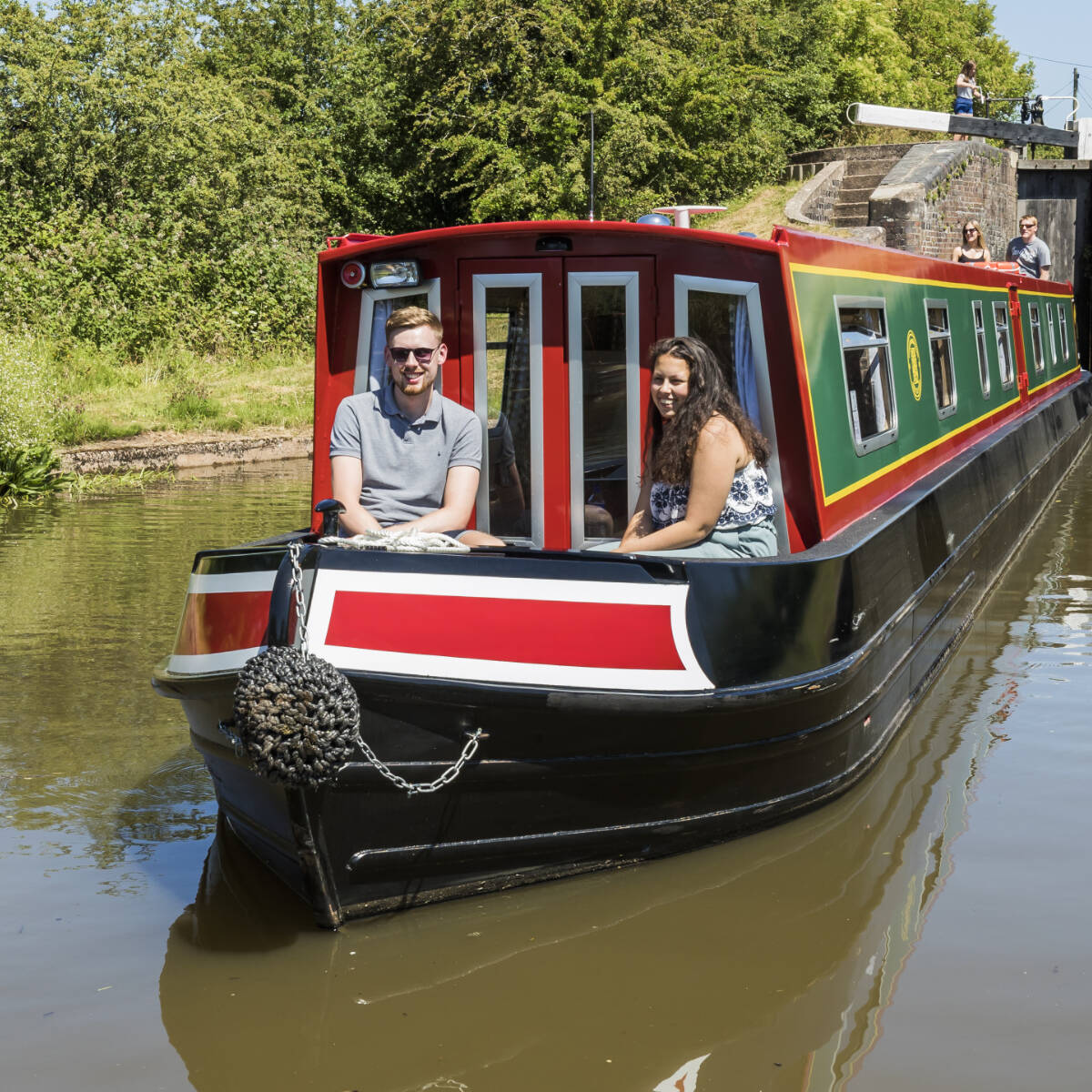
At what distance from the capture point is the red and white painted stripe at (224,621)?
3.90 m

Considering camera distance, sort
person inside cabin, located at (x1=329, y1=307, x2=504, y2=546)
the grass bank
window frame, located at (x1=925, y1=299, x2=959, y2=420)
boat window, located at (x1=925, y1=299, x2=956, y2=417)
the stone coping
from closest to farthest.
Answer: person inside cabin, located at (x1=329, y1=307, x2=504, y2=546) < window frame, located at (x1=925, y1=299, x2=959, y2=420) < boat window, located at (x1=925, y1=299, x2=956, y2=417) < the stone coping < the grass bank

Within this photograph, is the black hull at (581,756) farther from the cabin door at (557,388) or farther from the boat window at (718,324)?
the cabin door at (557,388)

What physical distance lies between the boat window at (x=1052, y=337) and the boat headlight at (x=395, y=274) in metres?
13.0

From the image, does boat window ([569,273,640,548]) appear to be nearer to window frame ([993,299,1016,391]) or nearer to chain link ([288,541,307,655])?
chain link ([288,541,307,655])

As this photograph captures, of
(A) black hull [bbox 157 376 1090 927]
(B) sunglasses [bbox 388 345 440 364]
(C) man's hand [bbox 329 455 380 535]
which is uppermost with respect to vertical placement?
(B) sunglasses [bbox 388 345 440 364]

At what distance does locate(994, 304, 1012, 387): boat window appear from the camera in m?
11.8

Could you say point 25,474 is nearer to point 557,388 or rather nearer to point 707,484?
point 557,388

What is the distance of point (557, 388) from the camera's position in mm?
4961

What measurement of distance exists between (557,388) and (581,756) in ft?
5.09

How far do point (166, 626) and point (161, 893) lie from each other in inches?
134

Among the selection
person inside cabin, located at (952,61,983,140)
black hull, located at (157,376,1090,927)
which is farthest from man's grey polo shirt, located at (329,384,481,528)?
person inside cabin, located at (952,61,983,140)

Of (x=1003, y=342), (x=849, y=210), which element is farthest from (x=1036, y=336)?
(x=849, y=210)

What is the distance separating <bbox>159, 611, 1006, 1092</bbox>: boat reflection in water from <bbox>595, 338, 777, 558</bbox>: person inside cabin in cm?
103

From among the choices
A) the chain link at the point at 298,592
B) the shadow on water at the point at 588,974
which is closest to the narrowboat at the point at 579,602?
the chain link at the point at 298,592
